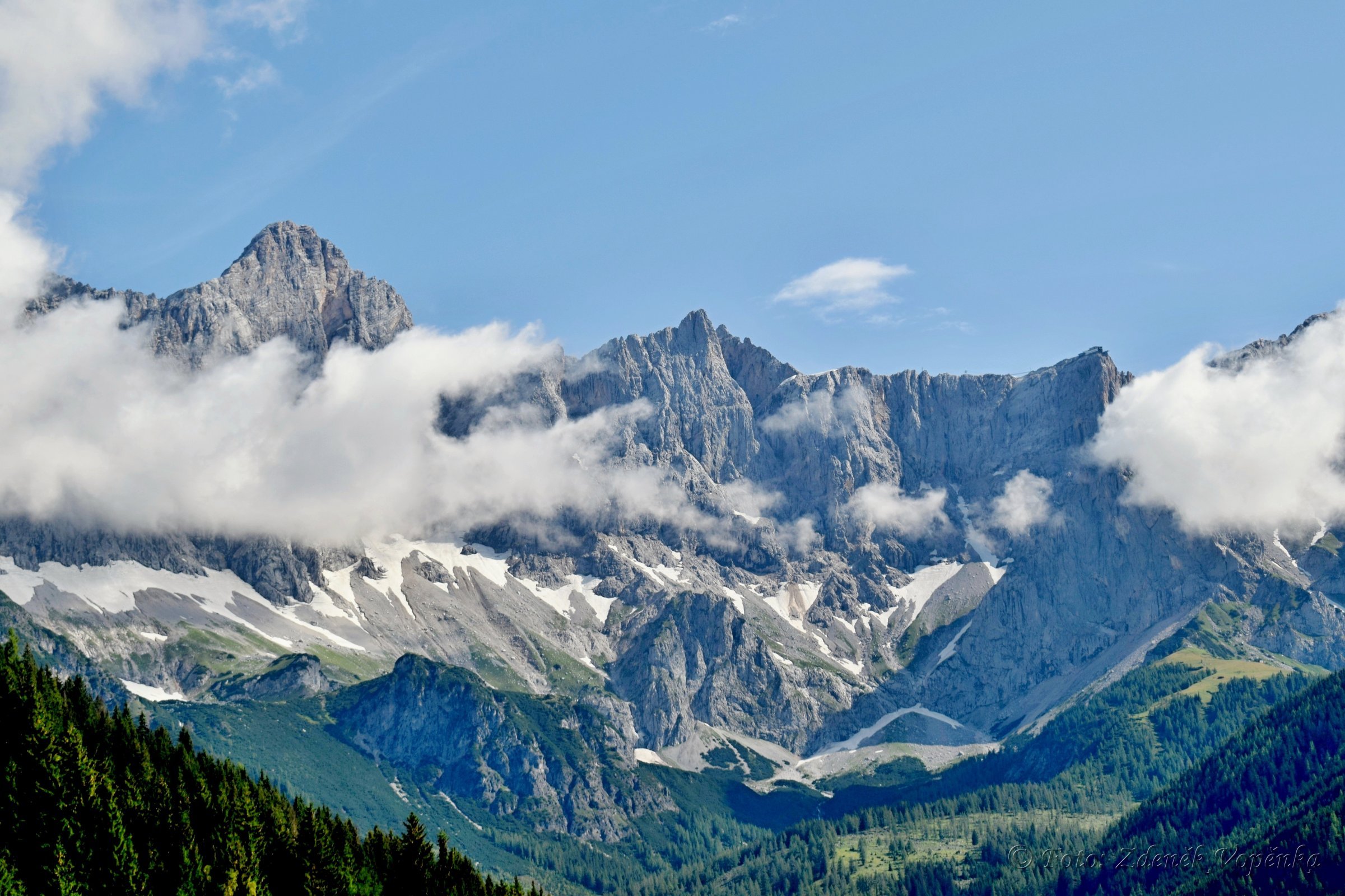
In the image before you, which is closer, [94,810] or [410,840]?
[94,810]

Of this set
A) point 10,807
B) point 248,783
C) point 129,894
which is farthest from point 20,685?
point 248,783

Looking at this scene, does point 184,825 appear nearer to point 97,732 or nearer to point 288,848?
point 288,848

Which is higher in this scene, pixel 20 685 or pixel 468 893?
pixel 20 685

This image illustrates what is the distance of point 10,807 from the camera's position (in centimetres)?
10169

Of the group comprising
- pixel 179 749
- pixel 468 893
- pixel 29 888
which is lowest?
pixel 468 893

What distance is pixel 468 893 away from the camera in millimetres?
136000

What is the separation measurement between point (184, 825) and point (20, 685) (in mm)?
17109

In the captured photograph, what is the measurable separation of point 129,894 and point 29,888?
6.70 meters

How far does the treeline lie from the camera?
100 m

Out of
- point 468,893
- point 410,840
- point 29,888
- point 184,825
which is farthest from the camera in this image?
point 468,893

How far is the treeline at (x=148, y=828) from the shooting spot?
100 m

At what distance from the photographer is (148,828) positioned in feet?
358

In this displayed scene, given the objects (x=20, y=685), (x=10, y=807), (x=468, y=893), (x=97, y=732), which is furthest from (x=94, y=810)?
(x=468, y=893)

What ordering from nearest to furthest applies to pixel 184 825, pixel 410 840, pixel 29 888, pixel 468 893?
pixel 29 888 → pixel 184 825 → pixel 410 840 → pixel 468 893
